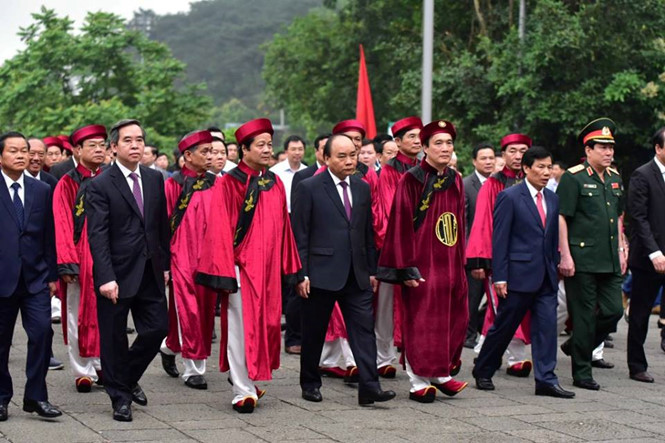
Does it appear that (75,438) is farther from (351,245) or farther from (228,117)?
(228,117)

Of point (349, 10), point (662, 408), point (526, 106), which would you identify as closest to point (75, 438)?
point (662, 408)

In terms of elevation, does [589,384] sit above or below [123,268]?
below

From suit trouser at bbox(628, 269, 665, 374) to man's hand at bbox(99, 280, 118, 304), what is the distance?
4.57 m

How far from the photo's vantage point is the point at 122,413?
26.9ft

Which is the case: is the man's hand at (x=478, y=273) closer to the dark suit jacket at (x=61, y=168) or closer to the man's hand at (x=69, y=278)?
the man's hand at (x=69, y=278)

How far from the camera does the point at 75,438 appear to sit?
300 inches

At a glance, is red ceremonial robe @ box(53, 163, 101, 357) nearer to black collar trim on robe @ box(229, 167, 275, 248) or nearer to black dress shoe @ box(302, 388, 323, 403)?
black collar trim on robe @ box(229, 167, 275, 248)

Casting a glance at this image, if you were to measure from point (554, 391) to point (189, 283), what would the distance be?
3.08 metres

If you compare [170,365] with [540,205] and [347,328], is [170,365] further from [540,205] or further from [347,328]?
[540,205]

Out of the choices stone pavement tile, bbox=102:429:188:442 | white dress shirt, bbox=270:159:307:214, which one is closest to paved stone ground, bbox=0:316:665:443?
stone pavement tile, bbox=102:429:188:442

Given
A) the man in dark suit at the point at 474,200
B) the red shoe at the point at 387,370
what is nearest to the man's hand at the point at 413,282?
the red shoe at the point at 387,370

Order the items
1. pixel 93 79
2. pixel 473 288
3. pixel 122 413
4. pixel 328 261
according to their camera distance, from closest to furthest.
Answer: pixel 122 413 < pixel 328 261 < pixel 473 288 < pixel 93 79

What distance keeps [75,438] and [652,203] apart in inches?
214

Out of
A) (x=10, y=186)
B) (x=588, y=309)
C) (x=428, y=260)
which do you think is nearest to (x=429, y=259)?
(x=428, y=260)
